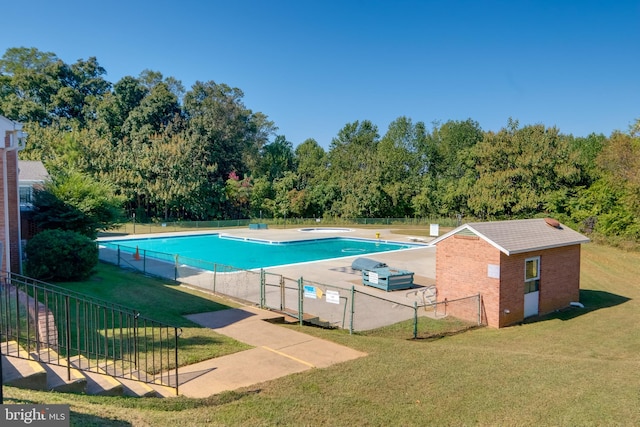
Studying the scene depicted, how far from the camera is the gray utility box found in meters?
18.3

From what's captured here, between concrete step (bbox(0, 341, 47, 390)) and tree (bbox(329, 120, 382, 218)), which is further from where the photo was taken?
tree (bbox(329, 120, 382, 218))

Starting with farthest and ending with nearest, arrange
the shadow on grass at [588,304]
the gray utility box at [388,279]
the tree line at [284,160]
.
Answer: the tree line at [284,160] < the gray utility box at [388,279] < the shadow on grass at [588,304]

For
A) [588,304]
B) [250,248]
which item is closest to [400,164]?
[250,248]

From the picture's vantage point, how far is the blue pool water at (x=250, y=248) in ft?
99.4

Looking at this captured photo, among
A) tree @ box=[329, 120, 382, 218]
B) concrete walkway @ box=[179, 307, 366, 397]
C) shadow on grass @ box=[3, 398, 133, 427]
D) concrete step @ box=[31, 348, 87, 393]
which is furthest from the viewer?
tree @ box=[329, 120, 382, 218]

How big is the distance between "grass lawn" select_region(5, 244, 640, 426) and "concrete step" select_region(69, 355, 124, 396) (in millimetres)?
412

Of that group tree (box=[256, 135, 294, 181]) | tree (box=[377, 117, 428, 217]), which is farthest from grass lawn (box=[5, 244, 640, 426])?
tree (box=[256, 135, 294, 181])

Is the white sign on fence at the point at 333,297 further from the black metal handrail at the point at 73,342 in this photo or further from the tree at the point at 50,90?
the tree at the point at 50,90

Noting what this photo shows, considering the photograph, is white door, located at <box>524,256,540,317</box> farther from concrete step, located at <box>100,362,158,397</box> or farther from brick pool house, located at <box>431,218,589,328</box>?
concrete step, located at <box>100,362,158,397</box>

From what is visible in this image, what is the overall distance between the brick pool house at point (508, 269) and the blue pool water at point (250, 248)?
15.4m

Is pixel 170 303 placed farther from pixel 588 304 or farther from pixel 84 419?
pixel 588 304

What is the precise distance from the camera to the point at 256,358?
8773mm

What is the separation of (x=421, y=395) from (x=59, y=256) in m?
13.3

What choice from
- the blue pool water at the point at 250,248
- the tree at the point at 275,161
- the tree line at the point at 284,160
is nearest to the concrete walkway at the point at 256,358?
the blue pool water at the point at 250,248
